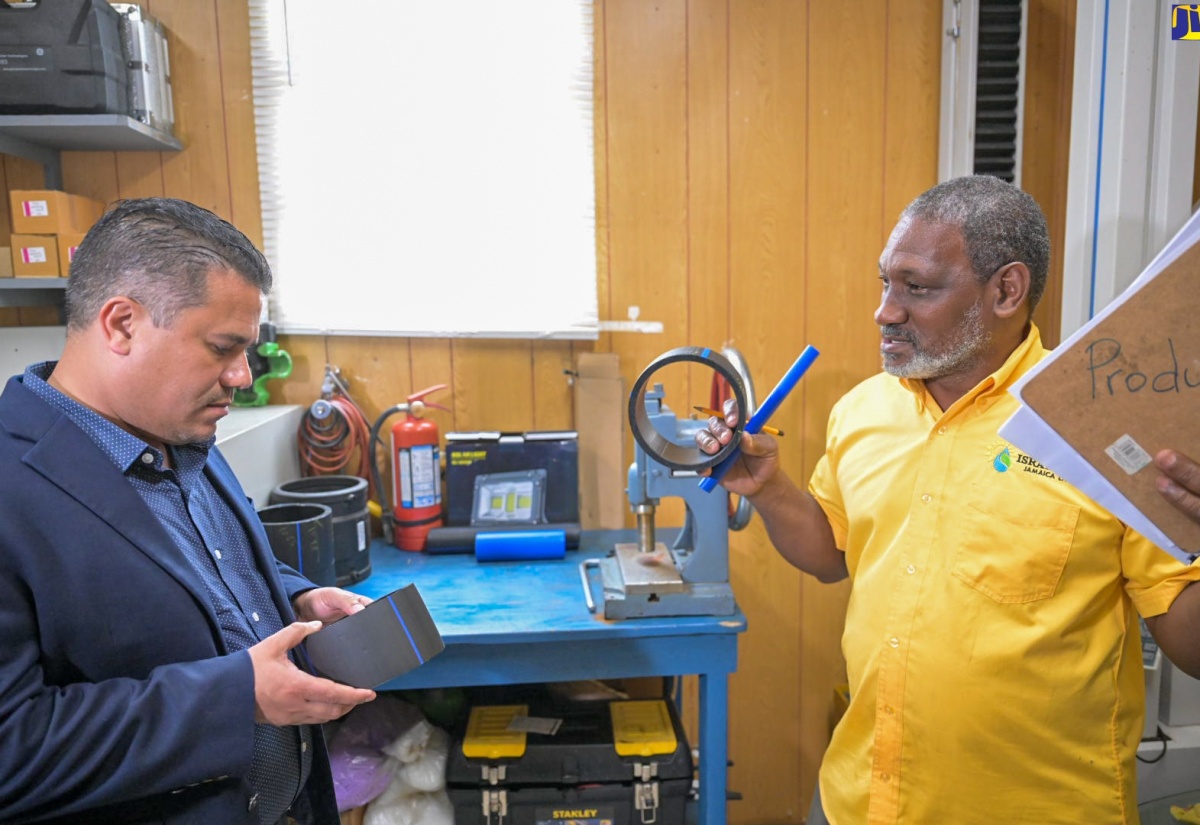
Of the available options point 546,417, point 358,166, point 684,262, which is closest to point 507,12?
point 358,166

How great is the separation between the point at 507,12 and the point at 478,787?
199cm

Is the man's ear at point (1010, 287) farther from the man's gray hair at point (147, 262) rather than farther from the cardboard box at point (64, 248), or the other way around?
the cardboard box at point (64, 248)

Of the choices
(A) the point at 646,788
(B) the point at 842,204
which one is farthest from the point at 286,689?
(B) the point at 842,204

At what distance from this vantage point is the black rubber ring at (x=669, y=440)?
135cm

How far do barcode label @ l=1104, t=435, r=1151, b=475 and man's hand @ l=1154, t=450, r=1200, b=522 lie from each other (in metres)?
0.01

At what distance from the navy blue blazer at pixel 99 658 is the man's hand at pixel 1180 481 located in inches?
39.9

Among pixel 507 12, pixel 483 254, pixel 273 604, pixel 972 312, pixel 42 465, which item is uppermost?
pixel 507 12

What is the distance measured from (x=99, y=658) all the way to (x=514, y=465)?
1391mm

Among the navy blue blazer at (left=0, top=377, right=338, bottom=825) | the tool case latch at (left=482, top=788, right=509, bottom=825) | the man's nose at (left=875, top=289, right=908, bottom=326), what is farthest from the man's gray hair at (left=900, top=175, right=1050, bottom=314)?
the tool case latch at (left=482, top=788, right=509, bottom=825)

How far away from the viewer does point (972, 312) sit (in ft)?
4.11

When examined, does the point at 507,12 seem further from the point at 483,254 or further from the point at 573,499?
the point at 573,499

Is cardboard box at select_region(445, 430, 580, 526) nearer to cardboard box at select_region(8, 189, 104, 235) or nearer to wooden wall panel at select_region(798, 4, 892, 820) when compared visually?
wooden wall panel at select_region(798, 4, 892, 820)

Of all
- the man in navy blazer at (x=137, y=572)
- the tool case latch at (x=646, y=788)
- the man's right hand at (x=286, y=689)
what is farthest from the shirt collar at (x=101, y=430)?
the tool case latch at (x=646, y=788)

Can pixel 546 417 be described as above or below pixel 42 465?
below
